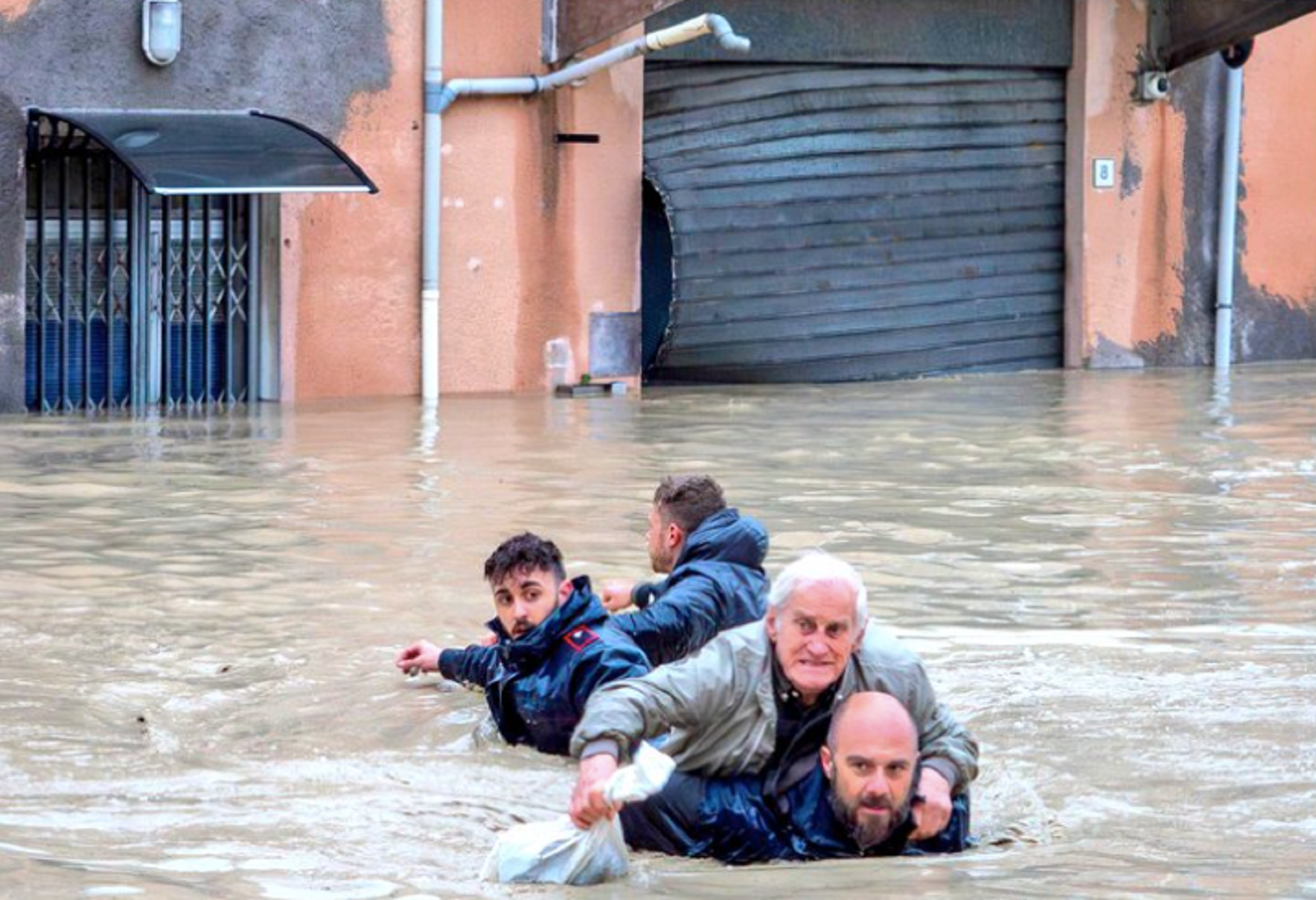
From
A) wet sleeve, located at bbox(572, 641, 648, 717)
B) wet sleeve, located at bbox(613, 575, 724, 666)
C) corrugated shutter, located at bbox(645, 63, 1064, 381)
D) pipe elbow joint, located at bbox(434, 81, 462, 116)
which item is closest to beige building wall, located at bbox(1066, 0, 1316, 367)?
corrugated shutter, located at bbox(645, 63, 1064, 381)

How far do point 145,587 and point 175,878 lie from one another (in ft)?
13.4

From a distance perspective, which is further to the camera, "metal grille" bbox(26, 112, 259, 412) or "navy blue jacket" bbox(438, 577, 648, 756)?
"metal grille" bbox(26, 112, 259, 412)

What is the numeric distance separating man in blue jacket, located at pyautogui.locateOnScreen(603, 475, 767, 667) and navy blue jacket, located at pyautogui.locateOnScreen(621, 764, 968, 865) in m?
1.15

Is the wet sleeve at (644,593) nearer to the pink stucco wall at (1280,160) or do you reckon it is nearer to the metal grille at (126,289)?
the metal grille at (126,289)

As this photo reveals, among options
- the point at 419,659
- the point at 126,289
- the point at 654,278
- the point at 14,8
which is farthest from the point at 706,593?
the point at 654,278

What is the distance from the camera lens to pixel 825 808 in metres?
5.55

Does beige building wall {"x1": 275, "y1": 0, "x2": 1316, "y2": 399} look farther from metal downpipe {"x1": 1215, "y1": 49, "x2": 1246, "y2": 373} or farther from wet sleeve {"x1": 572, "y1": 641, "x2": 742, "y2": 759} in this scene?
wet sleeve {"x1": 572, "y1": 641, "x2": 742, "y2": 759}

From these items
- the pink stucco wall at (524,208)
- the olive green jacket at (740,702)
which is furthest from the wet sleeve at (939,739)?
the pink stucco wall at (524,208)

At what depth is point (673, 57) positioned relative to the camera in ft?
60.6

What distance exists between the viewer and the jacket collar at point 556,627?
260 inches

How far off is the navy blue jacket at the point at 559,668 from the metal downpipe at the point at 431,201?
1015cm

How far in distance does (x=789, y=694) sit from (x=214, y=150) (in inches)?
403

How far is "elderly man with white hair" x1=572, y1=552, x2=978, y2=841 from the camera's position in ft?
18.0

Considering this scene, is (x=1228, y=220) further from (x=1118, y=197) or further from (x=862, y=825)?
(x=862, y=825)
